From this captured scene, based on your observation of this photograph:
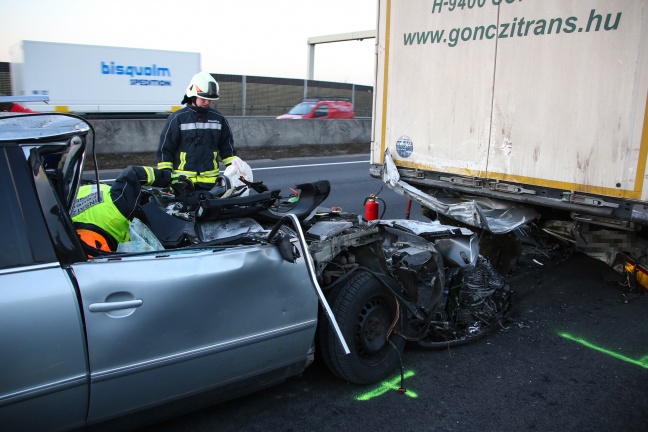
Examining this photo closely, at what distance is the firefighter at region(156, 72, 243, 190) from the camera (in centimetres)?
500

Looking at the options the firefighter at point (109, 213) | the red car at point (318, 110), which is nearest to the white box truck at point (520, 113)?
the firefighter at point (109, 213)

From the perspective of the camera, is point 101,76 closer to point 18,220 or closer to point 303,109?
point 303,109

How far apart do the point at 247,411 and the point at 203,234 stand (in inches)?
41.7

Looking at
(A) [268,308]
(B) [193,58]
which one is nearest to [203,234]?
(A) [268,308]

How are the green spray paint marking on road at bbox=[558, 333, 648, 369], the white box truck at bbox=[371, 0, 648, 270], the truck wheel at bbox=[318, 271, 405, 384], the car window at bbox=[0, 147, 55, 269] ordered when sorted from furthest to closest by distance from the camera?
1. the white box truck at bbox=[371, 0, 648, 270]
2. the green spray paint marking on road at bbox=[558, 333, 648, 369]
3. the truck wheel at bbox=[318, 271, 405, 384]
4. the car window at bbox=[0, 147, 55, 269]

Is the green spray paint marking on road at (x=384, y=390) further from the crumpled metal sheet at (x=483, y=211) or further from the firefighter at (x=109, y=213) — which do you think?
the crumpled metal sheet at (x=483, y=211)

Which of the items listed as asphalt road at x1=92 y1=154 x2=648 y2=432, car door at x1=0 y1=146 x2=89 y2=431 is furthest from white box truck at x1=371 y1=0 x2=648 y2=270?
car door at x1=0 y1=146 x2=89 y2=431

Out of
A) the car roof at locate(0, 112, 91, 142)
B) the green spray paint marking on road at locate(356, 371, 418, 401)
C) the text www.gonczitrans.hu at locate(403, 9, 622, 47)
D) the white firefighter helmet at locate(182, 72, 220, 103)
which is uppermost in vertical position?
the text www.gonczitrans.hu at locate(403, 9, 622, 47)

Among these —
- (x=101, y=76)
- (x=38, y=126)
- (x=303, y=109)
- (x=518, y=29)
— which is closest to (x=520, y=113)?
(x=518, y=29)

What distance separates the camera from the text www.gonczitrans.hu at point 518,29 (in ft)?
14.0

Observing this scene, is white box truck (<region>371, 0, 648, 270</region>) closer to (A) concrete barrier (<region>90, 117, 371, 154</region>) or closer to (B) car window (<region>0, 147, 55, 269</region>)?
(B) car window (<region>0, 147, 55, 269</region>)

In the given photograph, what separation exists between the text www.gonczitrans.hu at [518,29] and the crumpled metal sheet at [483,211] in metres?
1.48

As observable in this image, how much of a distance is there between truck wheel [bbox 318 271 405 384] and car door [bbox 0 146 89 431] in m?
1.46

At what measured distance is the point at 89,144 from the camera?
3.21 meters
